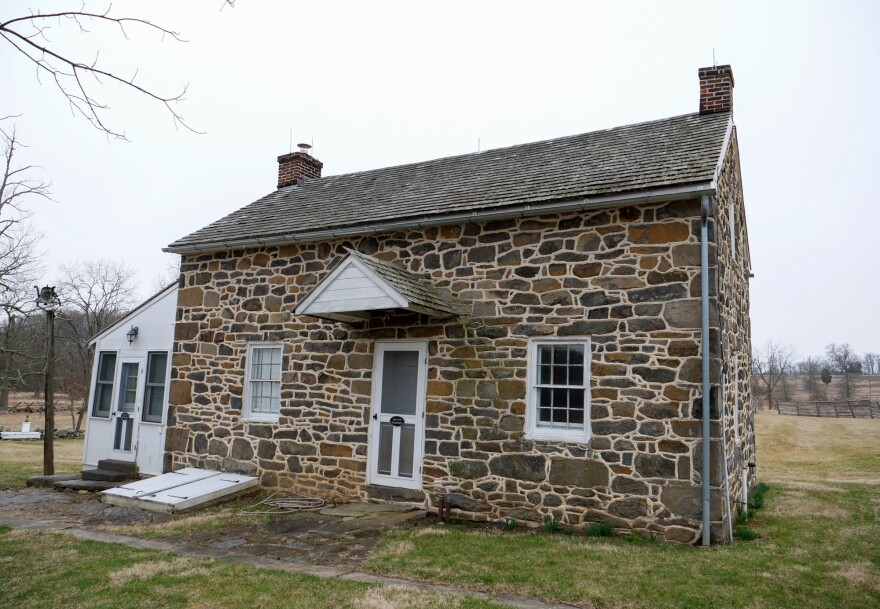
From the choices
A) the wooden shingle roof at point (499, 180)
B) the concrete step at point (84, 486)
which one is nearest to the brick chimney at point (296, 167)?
the wooden shingle roof at point (499, 180)

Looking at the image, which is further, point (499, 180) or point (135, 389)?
point (135, 389)

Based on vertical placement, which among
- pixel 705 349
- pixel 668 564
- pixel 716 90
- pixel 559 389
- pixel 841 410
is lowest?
pixel 668 564

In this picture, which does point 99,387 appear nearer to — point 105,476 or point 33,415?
point 105,476

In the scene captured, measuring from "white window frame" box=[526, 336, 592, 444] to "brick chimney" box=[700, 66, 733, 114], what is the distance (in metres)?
5.33

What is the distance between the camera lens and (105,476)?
1210 centimetres

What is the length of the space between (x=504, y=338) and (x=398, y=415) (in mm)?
2252

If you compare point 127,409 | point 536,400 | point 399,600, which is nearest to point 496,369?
point 536,400

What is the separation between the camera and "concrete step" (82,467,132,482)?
12039 millimetres

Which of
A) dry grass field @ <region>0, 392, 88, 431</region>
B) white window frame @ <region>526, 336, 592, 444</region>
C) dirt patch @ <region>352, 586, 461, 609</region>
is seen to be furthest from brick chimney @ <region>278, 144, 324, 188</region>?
dry grass field @ <region>0, 392, 88, 431</region>

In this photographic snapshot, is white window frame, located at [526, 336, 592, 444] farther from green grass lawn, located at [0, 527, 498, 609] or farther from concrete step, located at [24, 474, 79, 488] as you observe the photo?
concrete step, located at [24, 474, 79, 488]

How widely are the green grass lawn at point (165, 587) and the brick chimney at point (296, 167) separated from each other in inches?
423

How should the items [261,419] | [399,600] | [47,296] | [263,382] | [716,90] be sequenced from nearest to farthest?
[399,600] → [716,90] → [261,419] → [263,382] → [47,296]

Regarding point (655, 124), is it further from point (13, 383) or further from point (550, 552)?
point (13, 383)

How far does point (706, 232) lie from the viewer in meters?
7.80
